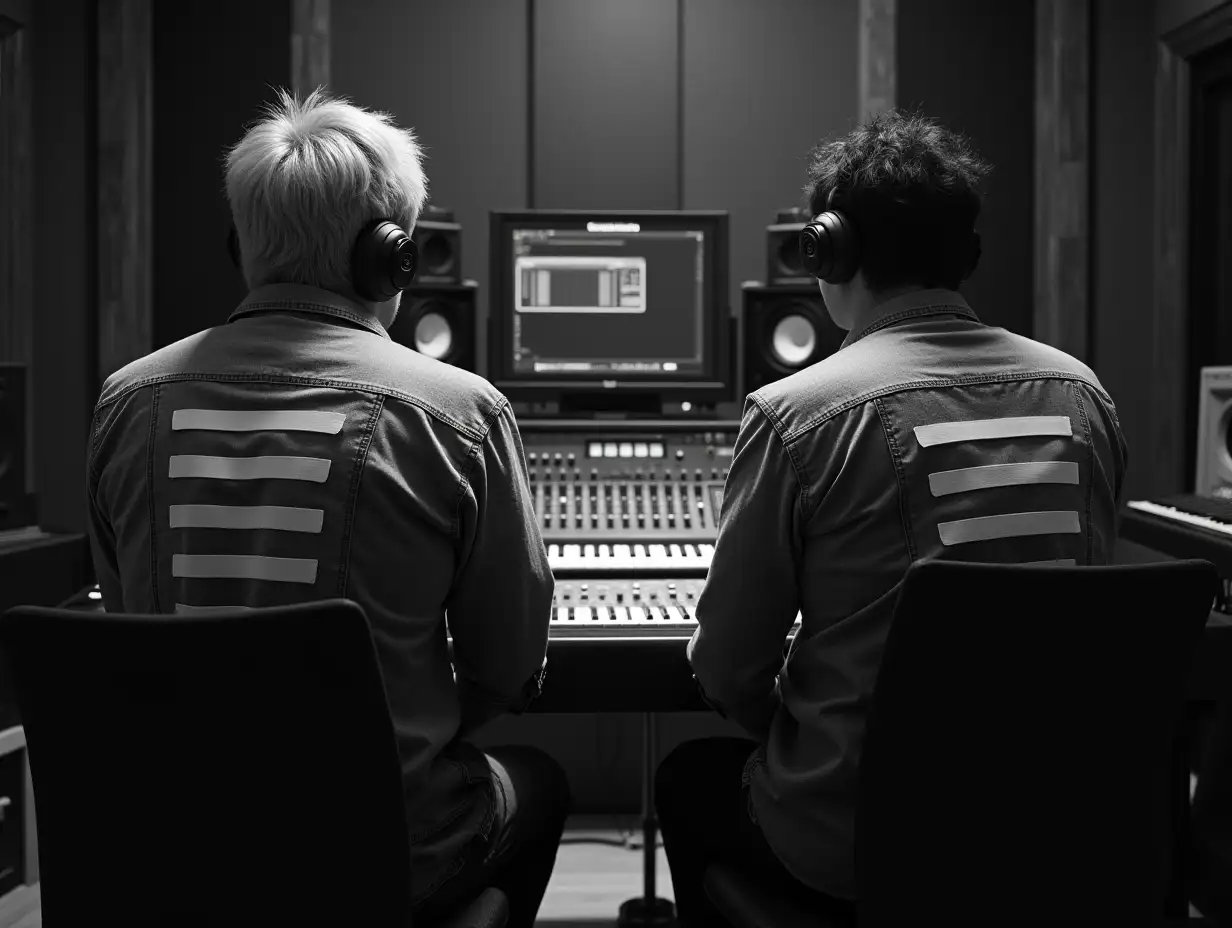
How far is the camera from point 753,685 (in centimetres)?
134

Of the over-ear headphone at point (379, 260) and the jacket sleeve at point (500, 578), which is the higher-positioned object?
the over-ear headphone at point (379, 260)

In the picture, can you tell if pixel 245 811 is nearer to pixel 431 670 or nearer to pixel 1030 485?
pixel 431 670

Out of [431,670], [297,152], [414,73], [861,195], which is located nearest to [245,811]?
[431,670]

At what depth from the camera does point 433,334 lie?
95.3 inches

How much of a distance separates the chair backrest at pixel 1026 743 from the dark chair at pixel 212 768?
0.50 meters

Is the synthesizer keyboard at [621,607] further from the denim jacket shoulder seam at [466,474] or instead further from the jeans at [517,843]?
the denim jacket shoulder seam at [466,474]

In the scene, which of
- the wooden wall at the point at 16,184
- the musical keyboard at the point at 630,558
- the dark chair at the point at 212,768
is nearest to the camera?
the dark chair at the point at 212,768

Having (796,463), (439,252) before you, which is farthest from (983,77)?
(796,463)

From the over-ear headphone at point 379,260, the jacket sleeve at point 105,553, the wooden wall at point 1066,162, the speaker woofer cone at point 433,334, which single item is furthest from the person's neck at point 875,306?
the wooden wall at point 1066,162

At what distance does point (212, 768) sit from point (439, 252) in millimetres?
1594

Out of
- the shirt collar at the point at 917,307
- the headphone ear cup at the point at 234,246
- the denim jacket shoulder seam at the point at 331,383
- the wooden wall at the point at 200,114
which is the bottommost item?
the denim jacket shoulder seam at the point at 331,383

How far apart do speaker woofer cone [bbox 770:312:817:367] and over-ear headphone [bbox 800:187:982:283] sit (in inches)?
40.4

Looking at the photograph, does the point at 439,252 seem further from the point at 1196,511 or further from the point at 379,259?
the point at 1196,511

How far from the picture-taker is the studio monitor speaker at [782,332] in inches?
96.0
